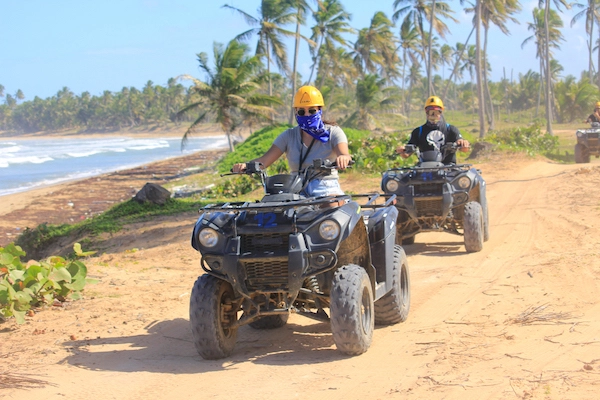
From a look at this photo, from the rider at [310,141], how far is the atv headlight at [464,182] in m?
3.77

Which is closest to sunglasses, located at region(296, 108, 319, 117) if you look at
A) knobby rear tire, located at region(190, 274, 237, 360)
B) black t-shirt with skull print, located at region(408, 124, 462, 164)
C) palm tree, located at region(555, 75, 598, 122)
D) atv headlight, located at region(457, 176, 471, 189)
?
knobby rear tire, located at region(190, 274, 237, 360)

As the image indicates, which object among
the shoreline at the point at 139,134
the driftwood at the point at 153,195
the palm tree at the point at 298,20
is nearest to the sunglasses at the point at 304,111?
the driftwood at the point at 153,195

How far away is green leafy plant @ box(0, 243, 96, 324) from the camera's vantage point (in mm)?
6629

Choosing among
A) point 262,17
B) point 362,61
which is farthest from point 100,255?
point 362,61

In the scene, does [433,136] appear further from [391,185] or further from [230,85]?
[230,85]

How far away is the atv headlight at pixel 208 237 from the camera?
5184 mm

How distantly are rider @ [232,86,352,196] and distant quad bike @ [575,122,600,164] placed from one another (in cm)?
1797

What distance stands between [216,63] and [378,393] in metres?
31.9

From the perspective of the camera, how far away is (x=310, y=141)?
611cm

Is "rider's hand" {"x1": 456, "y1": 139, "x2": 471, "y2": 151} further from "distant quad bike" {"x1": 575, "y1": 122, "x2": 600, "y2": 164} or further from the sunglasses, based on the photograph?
"distant quad bike" {"x1": 575, "y1": 122, "x2": 600, "y2": 164}

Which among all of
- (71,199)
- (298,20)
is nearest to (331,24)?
(298,20)

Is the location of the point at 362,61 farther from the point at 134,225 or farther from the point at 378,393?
the point at 378,393

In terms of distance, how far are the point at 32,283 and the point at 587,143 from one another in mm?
19641

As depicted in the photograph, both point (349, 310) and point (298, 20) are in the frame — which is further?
point (298, 20)
